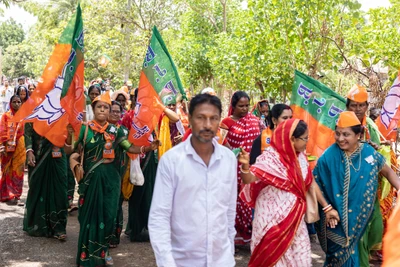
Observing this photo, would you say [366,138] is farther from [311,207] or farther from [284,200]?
[284,200]

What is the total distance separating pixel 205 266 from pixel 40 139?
4.45m

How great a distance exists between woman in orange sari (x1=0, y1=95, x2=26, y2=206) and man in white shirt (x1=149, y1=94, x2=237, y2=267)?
6.56 metres

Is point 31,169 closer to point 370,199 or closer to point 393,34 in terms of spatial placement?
point 370,199

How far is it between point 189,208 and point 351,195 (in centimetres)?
230

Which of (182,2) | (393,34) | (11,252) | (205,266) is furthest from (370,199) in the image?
(182,2)

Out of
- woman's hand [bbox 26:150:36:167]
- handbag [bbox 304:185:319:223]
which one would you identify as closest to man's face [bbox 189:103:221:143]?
handbag [bbox 304:185:319:223]

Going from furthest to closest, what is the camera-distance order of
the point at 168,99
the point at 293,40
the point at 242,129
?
the point at 293,40, the point at 242,129, the point at 168,99

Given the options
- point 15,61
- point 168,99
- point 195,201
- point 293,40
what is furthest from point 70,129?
point 15,61

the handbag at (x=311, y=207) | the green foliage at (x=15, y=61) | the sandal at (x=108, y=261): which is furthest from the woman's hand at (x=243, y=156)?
the green foliage at (x=15, y=61)

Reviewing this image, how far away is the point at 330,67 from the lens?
422 inches

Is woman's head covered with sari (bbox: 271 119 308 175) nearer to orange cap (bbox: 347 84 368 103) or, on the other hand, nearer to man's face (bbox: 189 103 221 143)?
orange cap (bbox: 347 84 368 103)

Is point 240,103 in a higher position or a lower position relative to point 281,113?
higher

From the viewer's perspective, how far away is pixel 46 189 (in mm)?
7152

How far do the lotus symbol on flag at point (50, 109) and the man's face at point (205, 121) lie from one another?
9.28 ft
